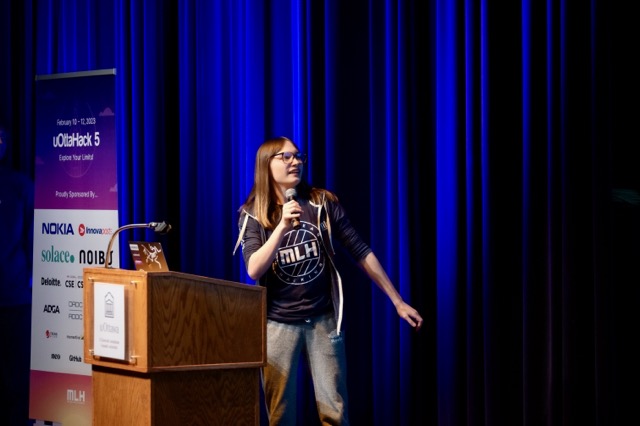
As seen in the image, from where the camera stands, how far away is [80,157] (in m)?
5.45

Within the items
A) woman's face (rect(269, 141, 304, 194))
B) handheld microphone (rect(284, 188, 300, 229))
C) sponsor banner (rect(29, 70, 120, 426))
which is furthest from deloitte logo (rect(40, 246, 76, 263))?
handheld microphone (rect(284, 188, 300, 229))

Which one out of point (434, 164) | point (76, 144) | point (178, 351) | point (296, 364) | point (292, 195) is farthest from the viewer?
point (76, 144)

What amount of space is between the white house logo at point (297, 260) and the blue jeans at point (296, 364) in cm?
20

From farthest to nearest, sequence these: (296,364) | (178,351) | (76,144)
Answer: (76,144), (296,364), (178,351)

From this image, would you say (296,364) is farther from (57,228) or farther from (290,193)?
(57,228)

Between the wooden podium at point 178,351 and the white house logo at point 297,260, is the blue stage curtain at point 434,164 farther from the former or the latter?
the wooden podium at point 178,351

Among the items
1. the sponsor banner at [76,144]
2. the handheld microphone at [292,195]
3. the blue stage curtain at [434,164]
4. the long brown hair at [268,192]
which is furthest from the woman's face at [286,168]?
the sponsor banner at [76,144]

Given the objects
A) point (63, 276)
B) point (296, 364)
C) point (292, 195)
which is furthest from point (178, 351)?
point (63, 276)

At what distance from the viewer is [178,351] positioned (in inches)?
130

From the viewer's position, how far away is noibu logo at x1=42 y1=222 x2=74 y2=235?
546 centimetres

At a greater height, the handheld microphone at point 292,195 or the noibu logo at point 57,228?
the handheld microphone at point 292,195

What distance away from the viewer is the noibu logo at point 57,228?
5.46m

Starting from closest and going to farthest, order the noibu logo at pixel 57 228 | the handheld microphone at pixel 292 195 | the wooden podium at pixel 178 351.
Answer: the wooden podium at pixel 178 351 < the handheld microphone at pixel 292 195 < the noibu logo at pixel 57 228

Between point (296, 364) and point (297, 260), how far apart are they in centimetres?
47
